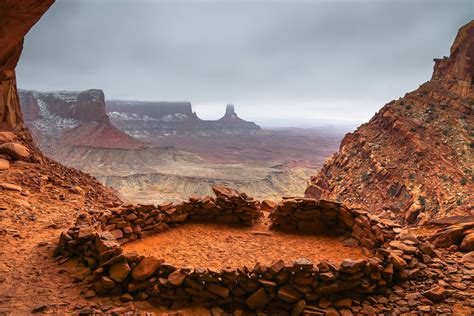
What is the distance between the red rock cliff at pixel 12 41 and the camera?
34.6 ft

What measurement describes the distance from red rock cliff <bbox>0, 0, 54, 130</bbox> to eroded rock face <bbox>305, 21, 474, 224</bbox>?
70.6 feet

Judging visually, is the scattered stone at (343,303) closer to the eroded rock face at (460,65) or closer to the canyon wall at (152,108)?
the eroded rock face at (460,65)

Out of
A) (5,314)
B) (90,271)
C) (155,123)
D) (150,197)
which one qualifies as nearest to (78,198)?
(90,271)

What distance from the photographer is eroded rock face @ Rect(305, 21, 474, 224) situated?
20984 millimetres

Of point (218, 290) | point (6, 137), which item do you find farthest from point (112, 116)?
point (218, 290)

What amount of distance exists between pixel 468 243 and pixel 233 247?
17.6 feet

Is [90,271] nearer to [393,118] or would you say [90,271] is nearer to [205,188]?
[393,118]

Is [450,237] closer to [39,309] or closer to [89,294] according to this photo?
[89,294]

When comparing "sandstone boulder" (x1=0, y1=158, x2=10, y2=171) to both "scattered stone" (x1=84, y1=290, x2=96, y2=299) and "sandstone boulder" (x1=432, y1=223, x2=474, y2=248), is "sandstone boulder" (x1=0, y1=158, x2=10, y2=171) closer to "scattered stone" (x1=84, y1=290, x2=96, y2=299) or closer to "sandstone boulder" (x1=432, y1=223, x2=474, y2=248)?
"scattered stone" (x1=84, y1=290, x2=96, y2=299)

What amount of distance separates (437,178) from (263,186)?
153ft

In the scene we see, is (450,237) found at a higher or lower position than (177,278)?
higher

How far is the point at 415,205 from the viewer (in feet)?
67.4

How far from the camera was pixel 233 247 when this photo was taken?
8.28 m

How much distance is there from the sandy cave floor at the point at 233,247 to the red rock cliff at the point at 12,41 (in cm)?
893
